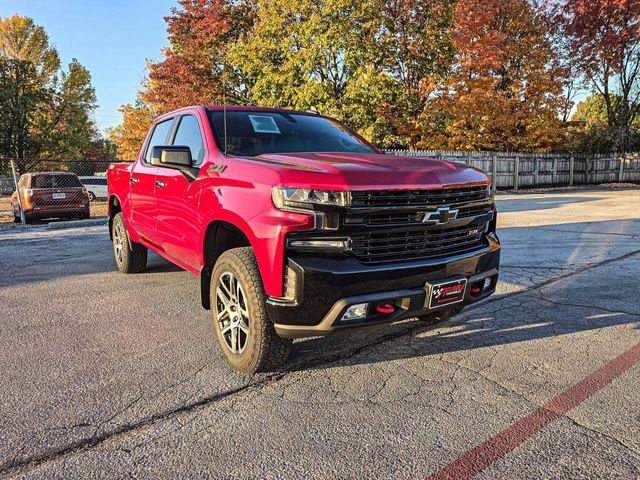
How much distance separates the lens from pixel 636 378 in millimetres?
2945

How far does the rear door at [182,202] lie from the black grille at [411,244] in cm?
143

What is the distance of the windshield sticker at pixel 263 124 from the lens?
3.99 meters

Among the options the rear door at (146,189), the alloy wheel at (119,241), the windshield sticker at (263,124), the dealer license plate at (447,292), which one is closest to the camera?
the dealer license plate at (447,292)

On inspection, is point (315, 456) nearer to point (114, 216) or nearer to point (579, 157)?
point (114, 216)

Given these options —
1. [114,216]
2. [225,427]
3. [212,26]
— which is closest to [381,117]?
[212,26]

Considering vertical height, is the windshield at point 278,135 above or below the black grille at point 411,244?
above

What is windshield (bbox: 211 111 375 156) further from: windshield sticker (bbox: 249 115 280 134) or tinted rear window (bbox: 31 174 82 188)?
tinted rear window (bbox: 31 174 82 188)

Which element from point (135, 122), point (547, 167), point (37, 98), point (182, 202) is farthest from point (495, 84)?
point (37, 98)

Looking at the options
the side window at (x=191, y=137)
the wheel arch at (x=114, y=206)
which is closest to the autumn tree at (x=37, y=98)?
the wheel arch at (x=114, y=206)

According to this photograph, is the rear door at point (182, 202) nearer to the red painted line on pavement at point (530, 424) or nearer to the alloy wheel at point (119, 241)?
the alloy wheel at point (119, 241)

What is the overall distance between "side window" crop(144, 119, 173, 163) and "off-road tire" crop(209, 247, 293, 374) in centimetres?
230

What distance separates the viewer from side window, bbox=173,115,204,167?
382 centimetres

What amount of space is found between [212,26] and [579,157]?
2208 cm

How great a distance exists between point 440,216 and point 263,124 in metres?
1.87
